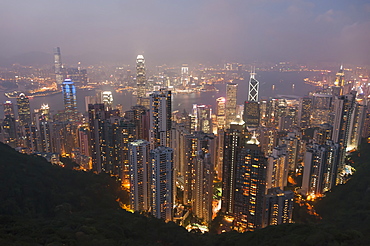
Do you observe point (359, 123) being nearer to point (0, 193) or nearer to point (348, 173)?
point (348, 173)

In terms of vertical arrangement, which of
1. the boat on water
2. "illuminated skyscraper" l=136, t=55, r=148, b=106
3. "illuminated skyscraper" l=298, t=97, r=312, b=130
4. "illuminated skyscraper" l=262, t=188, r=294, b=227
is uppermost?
"illuminated skyscraper" l=136, t=55, r=148, b=106

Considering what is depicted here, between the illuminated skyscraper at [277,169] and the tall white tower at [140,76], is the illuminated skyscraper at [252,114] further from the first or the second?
the illuminated skyscraper at [277,169]

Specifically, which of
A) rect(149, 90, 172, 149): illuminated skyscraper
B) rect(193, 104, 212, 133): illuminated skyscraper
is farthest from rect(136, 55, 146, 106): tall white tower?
rect(149, 90, 172, 149): illuminated skyscraper

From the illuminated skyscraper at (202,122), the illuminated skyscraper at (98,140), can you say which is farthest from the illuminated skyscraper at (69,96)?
the illuminated skyscraper at (202,122)

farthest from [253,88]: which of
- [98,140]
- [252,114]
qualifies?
[98,140]

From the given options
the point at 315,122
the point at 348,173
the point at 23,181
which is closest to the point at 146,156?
the point at 23,181

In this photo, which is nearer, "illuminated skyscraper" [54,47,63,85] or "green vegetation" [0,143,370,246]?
"green vegetation" [0,143,370,246]

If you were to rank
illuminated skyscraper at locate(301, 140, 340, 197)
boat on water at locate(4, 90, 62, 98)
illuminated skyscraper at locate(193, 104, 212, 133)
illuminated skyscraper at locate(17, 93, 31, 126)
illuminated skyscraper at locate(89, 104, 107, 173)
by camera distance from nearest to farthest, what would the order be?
illuminated skyscraper at locate(301, 140, 340, 197), illuminated skyscraper at locate(89, 104, 107, 173), illuminated skyscraper at locate(193, 104, 212, 133), illuminated skyscraper at locate(17, 93, 31, 126), boat on water at locate(4, 90, 62, 98)

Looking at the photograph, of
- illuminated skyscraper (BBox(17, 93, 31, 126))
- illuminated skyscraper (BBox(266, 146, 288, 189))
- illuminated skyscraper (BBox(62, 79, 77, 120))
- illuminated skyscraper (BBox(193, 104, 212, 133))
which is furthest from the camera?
illuminated skyscraper (BBox(62, 79, 77, 120))

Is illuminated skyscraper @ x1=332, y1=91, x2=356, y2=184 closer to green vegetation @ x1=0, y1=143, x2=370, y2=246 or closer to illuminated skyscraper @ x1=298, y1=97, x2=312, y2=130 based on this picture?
green vegetation @ x1=0, y1=143, x2=370, y2=246
